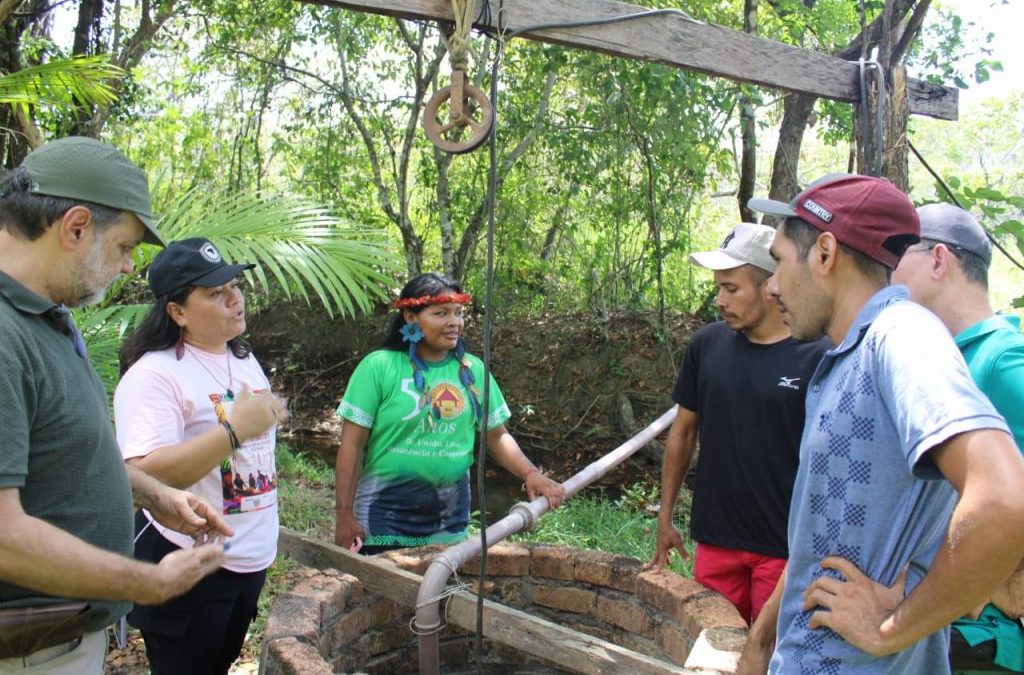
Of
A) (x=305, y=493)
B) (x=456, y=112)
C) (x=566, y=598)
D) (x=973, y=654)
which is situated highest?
(x=456, y=112)

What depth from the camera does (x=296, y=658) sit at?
7.48 feet

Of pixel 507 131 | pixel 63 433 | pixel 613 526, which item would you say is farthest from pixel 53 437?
pixel 507 131

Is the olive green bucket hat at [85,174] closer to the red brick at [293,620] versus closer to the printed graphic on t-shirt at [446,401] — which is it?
the red brick at [293,620]

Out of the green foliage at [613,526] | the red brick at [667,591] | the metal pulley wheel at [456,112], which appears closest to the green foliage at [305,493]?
the green foliage at [613,526]

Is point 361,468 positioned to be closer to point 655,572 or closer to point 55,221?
point 655,572

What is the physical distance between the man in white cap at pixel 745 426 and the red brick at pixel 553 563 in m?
0.33

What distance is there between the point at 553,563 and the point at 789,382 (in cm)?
116

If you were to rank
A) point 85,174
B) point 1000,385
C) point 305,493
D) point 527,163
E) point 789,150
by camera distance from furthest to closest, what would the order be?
1. point 527,163
2. point 789,150
3. point 305,493
4. point 1000,385
5. point 85,174

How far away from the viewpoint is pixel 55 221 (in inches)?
67.6

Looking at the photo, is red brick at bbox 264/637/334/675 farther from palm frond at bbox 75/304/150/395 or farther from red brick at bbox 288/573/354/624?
palm frond at bbox 75/304/150/395

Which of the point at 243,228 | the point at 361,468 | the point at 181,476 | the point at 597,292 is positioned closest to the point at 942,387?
the point at 181,476

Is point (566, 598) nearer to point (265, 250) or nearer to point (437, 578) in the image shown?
point (437, 578)

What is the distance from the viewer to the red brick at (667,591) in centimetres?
289

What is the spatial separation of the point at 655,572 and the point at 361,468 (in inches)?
48.1
